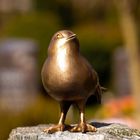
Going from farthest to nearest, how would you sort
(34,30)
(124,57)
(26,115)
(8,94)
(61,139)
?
(34,30)
(124,57)
(8,94)
(26,115)
(61,139)

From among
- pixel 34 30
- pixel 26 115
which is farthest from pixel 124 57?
pixel 26 115

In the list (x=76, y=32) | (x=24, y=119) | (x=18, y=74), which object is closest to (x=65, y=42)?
(x=24, y=119)

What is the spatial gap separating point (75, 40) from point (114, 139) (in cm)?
65

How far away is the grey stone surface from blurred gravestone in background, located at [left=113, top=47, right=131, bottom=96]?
12274 millimetres

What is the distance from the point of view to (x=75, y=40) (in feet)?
13.9

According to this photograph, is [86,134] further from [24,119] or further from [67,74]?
[24,119]

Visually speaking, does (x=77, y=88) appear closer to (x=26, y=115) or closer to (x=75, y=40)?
(x=75, y=40)

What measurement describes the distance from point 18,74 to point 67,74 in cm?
1223

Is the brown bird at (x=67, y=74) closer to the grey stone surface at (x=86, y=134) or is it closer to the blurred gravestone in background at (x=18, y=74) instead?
the grey stone surface at (x=86, y=134)

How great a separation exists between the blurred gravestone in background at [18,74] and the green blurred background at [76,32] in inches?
14.4

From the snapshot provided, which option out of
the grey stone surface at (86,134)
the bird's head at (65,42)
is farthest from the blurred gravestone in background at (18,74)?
the bird's head at (65,42)

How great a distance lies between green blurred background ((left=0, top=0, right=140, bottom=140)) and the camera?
11166 millimetres

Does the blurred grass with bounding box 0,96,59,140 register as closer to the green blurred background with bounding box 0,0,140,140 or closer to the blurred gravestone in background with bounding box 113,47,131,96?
the green blurred background with bounding box 0,0,140,140

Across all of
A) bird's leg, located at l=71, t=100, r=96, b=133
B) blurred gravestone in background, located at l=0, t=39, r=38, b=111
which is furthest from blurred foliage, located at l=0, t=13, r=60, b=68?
bird's leg, located at l=71, t=100, r=96, b=133
